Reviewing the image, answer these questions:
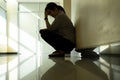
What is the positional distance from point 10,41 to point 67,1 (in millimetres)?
3642

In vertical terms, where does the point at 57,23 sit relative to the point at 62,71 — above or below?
above

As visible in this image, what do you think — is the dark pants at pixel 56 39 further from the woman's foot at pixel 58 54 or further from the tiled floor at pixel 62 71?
the tiled floor at pixel 62 71

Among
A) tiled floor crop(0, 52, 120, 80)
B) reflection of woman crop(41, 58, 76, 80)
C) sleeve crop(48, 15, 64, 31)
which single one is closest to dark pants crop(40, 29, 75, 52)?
sleeve crop(48, 15, 64, 31)

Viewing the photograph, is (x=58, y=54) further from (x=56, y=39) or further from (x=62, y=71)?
(x=62, y=71)

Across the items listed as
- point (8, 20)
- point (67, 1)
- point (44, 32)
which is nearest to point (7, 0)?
point (8, 20)

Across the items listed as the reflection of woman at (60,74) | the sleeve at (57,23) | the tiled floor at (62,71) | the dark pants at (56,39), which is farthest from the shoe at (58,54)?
the reflection of woman at (60,74)

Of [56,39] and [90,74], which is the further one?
[56,39]

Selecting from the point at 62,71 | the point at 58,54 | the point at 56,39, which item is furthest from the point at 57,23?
the point at 62,71

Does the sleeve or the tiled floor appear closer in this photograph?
the tiled floor

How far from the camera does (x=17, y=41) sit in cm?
1053

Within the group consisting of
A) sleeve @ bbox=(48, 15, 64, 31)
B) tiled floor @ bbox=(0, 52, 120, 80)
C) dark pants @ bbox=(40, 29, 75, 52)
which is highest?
sleeve @ bbox=(48, 15, 64, 31)

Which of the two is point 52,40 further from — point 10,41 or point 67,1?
point 10,41

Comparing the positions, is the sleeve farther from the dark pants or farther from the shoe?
the shoe

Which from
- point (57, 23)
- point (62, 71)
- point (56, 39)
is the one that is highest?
point (57, 23)
